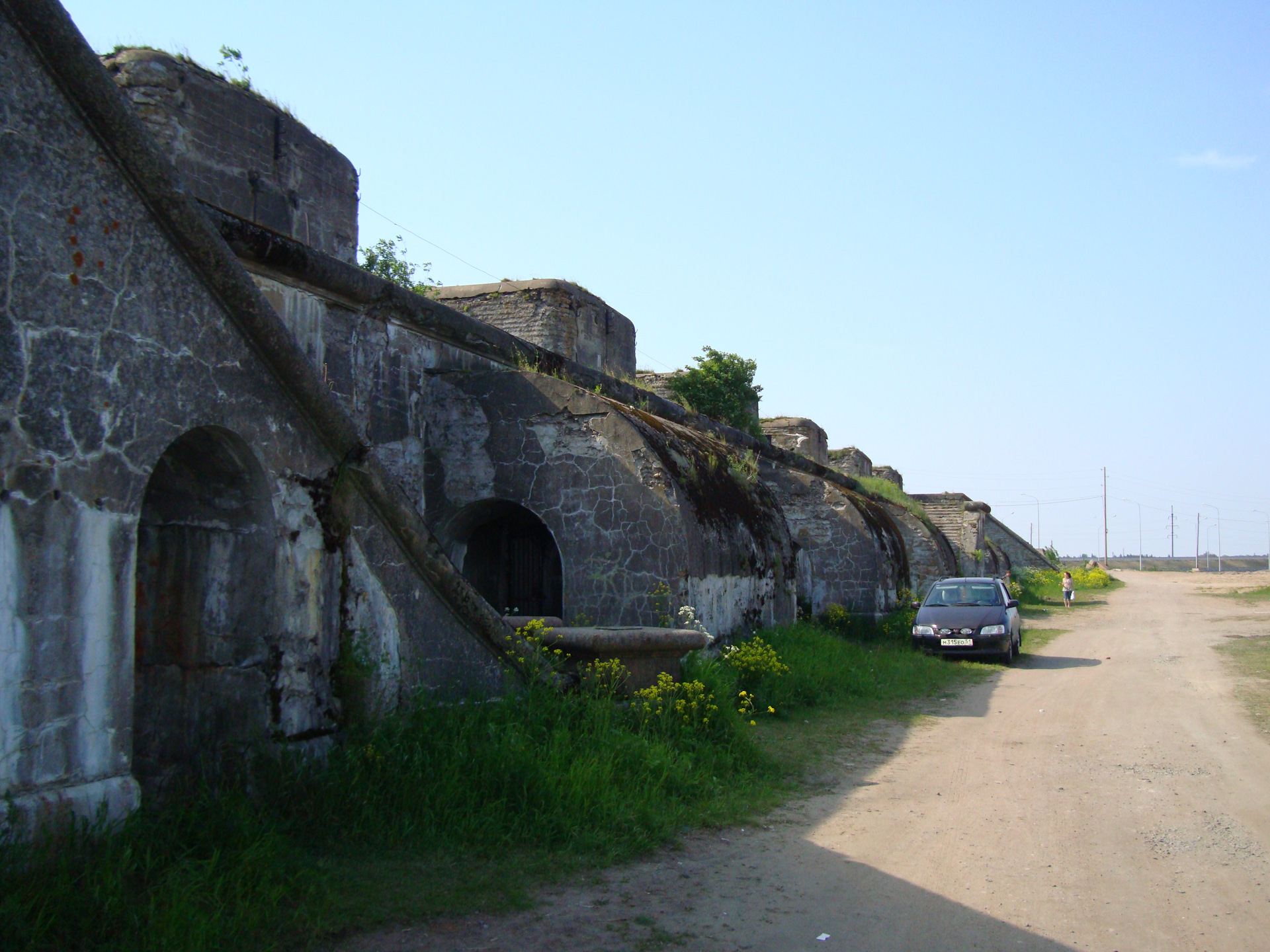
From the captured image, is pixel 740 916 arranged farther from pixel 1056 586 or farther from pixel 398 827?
pixel 1056 586

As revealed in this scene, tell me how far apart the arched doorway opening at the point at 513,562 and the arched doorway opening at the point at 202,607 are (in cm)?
487

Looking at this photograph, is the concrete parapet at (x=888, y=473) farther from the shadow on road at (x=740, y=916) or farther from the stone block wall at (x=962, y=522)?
the shadow on road at (x=740, y=916)

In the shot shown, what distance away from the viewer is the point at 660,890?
185 inches

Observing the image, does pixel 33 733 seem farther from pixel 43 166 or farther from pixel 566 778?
pixel 566 778

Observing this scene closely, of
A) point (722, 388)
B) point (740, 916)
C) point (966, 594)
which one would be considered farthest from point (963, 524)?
point (740, 916)

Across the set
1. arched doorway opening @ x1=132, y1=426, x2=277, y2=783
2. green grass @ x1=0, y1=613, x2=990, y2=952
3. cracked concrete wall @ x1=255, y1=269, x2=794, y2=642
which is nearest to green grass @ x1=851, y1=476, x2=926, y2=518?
cracked concrete wall @ x1=255, y1=269, x2=794, y2=642

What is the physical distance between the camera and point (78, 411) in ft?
13.2

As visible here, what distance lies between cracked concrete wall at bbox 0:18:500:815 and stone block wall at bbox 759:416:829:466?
20.1 m

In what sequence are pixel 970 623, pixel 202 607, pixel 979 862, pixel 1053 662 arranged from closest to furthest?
pixel 202 607 → pixel 979 862 → pixel 970 623 → pixel 1053 662

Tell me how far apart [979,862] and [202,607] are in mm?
4274

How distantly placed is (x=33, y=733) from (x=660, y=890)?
277cm

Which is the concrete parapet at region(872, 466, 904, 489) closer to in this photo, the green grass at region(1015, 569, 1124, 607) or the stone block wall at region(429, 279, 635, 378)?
the green grass at region(1015, 569, 1124, 607)

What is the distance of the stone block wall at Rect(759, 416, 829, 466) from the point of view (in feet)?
79.7

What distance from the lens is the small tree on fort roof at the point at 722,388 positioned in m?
21.2
